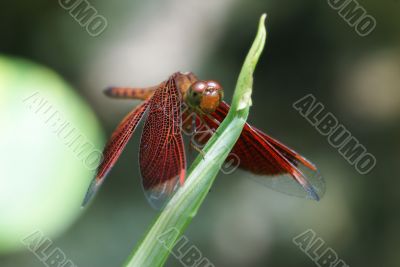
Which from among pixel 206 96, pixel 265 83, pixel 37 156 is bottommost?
pixel 37 156

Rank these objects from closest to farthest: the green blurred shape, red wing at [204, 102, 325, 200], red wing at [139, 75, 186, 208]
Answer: red wing at [139, 75, 186, 208] → red wing at [204, 102, 325, 200] → the green blurred shape

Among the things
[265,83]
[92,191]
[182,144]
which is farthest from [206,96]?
[265,83]

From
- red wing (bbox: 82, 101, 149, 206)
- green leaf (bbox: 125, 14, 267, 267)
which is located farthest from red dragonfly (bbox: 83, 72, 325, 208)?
green leaf (bbox: 125, 14, 267, 267)

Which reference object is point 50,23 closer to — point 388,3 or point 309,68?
point 309,68

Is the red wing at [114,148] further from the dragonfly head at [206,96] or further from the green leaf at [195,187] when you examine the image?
the green leaf at [195,187]

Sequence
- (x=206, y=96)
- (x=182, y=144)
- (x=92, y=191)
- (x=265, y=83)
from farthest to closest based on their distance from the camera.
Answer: (x=265, y=83)
(x=206, y=96)
(x=182, y=144)
(x=92, y=191)

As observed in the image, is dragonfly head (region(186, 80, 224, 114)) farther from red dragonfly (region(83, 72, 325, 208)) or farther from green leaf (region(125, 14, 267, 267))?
green leaf (region(125, 14, 267, 267))

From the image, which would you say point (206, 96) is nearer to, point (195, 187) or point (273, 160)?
point (273, 160)
